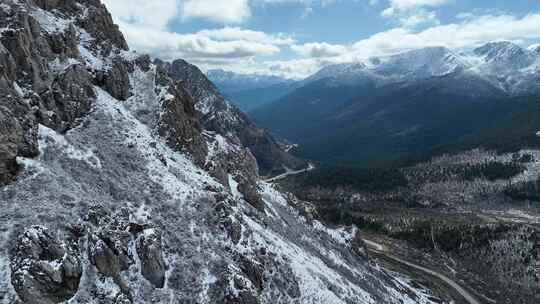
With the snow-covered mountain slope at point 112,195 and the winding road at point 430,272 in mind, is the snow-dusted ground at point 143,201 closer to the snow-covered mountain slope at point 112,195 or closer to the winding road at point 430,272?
the snow-covered mountain slope at point 112,195

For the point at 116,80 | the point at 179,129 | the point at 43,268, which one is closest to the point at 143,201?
the point at 43,268

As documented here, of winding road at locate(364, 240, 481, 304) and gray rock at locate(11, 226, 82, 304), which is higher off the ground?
gray rock at locate(11, 226, 82, 304)

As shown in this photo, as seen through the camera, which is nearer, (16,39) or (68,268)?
(68,268)

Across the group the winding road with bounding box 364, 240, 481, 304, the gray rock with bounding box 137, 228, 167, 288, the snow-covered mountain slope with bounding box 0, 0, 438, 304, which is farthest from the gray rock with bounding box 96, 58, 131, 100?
the winding road with bounding box 364, 240, 481, 304

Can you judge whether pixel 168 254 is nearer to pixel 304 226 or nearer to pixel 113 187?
pixel 113 187

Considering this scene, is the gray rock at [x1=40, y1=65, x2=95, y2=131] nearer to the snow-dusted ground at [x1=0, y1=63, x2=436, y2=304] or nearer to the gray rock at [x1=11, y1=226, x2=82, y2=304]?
the snow-dusted ground at [x1=0, y1=63, x2=436, y2=304]

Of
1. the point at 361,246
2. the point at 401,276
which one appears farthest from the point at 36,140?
the point at 401,276

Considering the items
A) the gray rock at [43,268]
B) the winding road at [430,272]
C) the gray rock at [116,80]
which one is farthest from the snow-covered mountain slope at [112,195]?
the winding road at [430,272]
